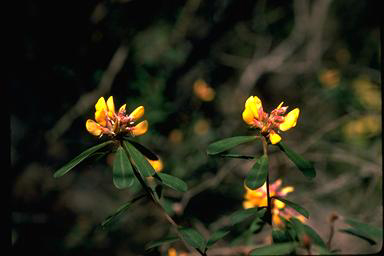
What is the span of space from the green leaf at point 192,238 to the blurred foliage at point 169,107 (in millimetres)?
693

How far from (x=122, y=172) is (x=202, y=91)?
72.8 inches

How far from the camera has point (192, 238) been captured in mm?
971

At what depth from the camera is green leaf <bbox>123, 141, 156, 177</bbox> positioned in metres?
0.92

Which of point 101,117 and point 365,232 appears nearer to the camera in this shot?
point 101,117

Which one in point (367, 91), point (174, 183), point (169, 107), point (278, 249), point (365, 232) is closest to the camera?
point (278, 249)

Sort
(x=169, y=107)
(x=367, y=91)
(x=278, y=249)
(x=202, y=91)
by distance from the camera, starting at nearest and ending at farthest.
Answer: (x=278, y=249)
(x=169, y=107)
(x=202, y=91)
(x=367, y=91)

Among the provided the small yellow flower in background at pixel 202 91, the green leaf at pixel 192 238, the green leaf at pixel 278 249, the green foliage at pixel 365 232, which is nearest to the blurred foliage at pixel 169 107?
the small yellow flower in background at pixel 202 91

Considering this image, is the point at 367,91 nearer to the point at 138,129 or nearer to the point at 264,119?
the point at 264,119

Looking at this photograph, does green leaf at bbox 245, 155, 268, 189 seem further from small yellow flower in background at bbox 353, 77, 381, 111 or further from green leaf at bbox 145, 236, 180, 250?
small yellow flower in background at bbox 353, 77, 381, 111

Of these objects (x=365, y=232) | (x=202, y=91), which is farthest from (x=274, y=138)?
(x=202, y=91)

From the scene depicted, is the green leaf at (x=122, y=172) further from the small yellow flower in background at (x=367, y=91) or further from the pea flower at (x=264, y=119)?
the small yellow flower in background at (x=367, y=91)

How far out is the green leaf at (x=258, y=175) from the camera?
3.00 ft

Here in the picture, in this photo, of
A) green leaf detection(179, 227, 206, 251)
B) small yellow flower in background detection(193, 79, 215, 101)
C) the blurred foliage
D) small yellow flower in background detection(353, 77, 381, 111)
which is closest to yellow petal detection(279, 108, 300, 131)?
green leaf detection(179, 227, 206, 251)

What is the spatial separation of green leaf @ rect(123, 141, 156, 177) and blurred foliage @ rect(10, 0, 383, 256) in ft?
2.47
